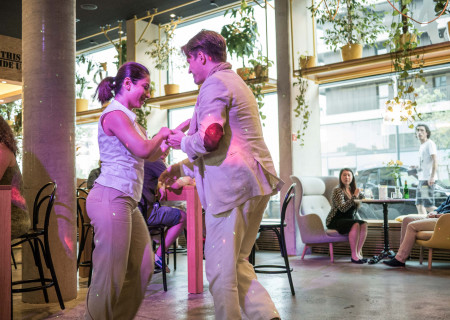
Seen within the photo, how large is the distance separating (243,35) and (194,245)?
3.97m

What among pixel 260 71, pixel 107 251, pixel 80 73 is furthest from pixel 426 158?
pixel 80 73

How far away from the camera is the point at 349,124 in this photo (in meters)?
7.11

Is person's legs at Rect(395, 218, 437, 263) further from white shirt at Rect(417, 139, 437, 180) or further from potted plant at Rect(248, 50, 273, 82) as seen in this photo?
potted plant at Rect(248, 50, 273, 82)

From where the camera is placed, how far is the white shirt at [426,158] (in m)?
6.25

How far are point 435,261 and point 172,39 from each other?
220 inches

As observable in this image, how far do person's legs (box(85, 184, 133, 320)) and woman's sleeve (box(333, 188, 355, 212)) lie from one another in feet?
13.7

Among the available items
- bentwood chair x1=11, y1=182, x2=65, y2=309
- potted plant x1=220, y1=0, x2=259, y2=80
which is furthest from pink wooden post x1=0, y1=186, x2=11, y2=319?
potted plant x1=220, y1=0, x2=259, y2=80

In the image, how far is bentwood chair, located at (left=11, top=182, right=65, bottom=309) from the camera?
136 inches

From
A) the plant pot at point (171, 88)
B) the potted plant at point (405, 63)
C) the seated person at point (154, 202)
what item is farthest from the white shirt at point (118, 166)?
the plant pot at point (171, 88)

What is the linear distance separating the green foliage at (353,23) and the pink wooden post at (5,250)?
502 centimetres

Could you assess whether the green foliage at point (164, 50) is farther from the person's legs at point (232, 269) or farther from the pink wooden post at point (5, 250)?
the person's legs at point (232, 269)

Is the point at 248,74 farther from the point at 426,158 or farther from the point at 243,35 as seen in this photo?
the point at 426,158

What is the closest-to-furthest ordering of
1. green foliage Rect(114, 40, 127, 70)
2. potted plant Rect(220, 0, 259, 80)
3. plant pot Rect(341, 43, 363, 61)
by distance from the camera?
plant pot Rect(341, 43, 363, 61) < potted plant Rect(220, 0, 259, 80) < green foliage Rect(114, 40, 127, 70)

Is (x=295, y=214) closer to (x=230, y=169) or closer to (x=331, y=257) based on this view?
(x=331, y=257)
